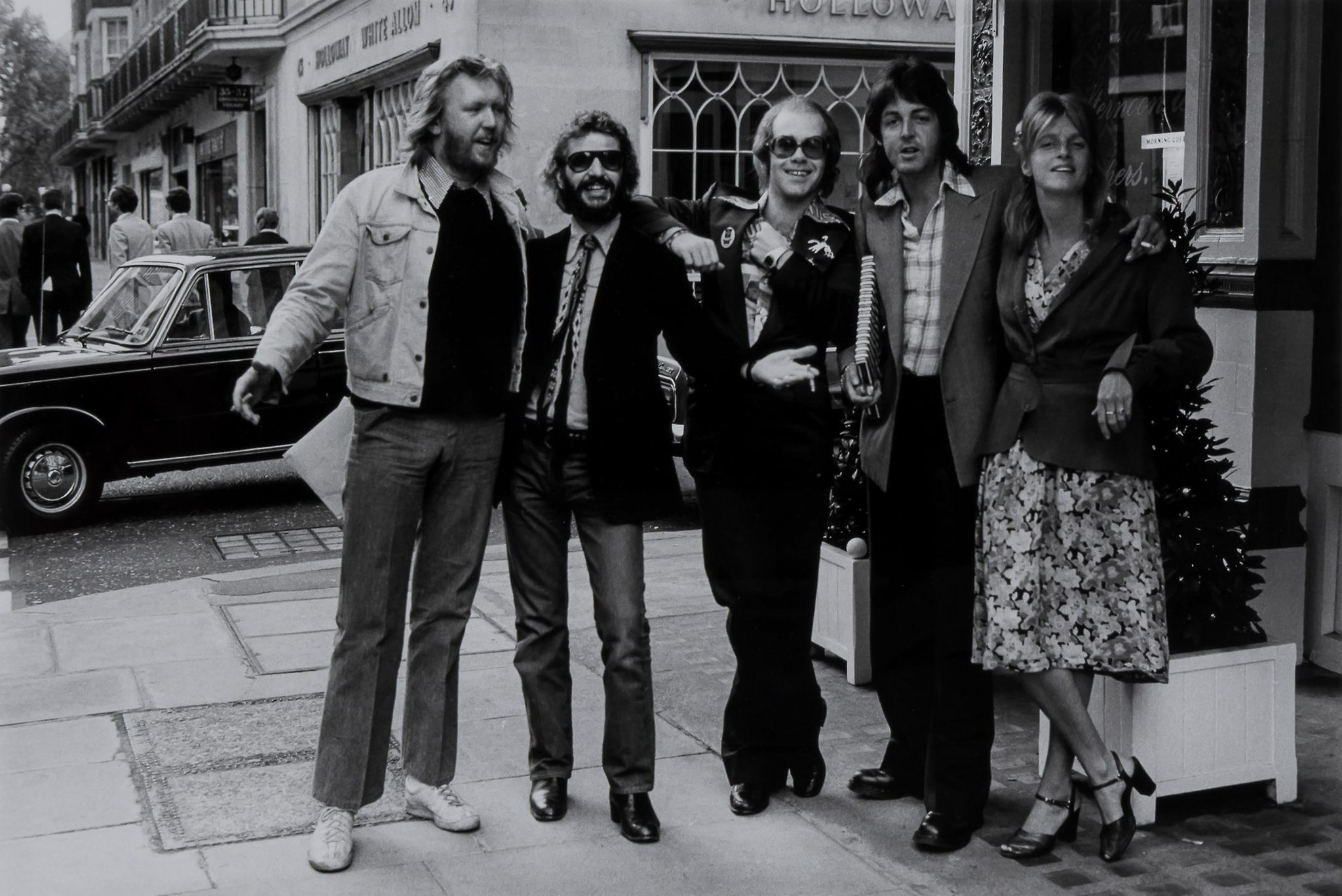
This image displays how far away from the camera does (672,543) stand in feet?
28.2

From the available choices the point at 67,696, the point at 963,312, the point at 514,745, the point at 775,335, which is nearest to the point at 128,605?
the point at 67,696

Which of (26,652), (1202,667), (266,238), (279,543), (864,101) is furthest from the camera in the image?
(864,101)

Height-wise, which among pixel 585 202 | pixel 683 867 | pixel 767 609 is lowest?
pixel 683 867

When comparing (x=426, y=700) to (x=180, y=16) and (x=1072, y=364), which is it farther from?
(x=180, y=16)

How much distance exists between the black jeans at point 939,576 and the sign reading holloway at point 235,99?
2075 cm

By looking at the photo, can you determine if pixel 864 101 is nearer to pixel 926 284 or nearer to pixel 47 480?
pixel 47 480

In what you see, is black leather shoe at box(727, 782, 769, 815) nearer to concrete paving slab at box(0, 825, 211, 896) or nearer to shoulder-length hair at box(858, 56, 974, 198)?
concrete paving slab at box(0, 825, 211, 896)

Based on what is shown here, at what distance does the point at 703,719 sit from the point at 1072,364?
1.98m

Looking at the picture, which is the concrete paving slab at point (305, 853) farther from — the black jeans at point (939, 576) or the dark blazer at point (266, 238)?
the dark blazer at point (266, 238)

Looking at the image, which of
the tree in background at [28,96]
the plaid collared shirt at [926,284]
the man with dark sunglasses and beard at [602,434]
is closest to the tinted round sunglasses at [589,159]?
the man with dark sunglasses and beard at [602,434]

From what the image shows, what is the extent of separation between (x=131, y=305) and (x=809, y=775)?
22.7ft

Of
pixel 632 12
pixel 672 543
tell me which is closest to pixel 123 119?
pixel 632 12

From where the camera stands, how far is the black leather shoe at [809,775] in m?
4.55

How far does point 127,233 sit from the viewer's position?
15.5m
